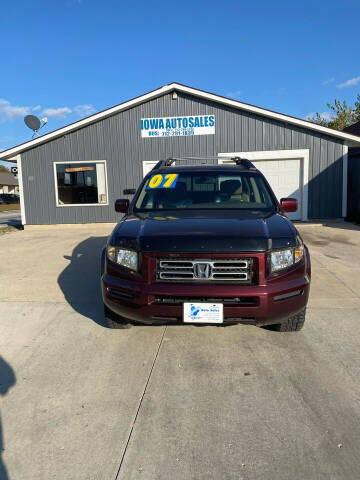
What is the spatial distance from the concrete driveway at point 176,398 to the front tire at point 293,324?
0.31 ft

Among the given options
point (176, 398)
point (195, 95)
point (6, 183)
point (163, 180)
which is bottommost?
point (176, 398)

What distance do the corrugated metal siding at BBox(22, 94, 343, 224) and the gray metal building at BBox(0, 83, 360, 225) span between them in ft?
0.11

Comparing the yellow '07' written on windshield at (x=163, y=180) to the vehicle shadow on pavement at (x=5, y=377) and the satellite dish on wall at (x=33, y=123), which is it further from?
the satellite dish on wall at (x=33, y=123)

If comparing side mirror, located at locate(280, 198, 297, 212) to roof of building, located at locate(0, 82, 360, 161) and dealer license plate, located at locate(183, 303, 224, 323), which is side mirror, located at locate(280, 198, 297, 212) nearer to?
dealer license plate, located at locate(183, 303, 224, 323)

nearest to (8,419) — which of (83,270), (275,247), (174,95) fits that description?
(275,247)

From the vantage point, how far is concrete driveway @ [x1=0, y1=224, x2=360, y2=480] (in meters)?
1.99

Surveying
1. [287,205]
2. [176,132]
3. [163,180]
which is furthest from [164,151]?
[287,205]

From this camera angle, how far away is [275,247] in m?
2.99

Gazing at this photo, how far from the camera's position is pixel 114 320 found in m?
3.64

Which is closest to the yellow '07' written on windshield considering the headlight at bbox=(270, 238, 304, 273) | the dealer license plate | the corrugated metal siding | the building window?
the headlight at bbox=(270, 238, 304, 273)

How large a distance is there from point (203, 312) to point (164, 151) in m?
11.0

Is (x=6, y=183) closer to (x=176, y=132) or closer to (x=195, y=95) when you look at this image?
(x=176, y=132)

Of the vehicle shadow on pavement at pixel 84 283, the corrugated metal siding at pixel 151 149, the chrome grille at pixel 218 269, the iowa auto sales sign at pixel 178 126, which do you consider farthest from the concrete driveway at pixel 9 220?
the chrome grille at pixel 218 269

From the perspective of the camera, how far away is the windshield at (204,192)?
4223mm
